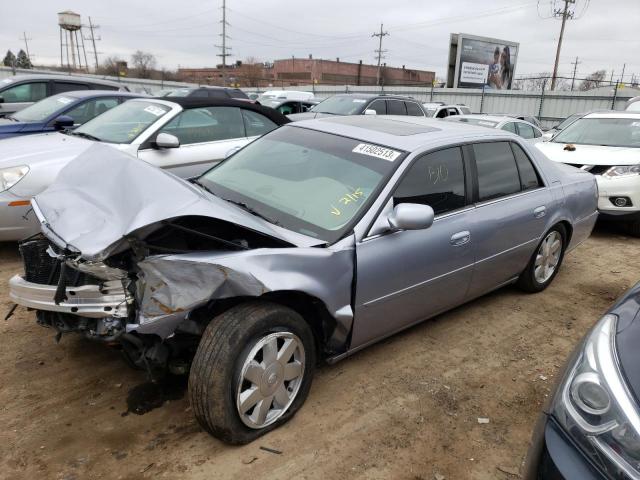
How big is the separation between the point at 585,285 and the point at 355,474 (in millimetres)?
3794

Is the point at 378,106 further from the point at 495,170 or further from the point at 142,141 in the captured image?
the point at 495,170

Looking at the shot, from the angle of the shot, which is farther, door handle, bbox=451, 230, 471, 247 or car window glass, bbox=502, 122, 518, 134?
car window glass, bbox=502, 122, 518, 134

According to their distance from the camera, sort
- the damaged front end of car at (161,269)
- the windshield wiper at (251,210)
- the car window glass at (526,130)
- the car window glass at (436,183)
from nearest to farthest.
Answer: the damaged front end of car at (161,269), the windshield wiper at (251,210), the car window glass at (436,183), the car window glass at (526,130)

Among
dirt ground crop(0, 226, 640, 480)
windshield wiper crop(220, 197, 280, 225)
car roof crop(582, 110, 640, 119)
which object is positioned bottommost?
dirt ground crop(0, 226, 640, 480)

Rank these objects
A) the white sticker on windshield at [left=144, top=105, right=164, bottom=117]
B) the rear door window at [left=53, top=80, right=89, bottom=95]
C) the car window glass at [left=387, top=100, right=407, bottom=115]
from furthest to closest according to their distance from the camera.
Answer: the car window glass at [left=387, top=100, right=407, bottom=115]
the rear door window at [left=53, top=80, right=89, bottom=95]
the white sticker on windshield at [left=144, top=105, right=164, bottom=117]

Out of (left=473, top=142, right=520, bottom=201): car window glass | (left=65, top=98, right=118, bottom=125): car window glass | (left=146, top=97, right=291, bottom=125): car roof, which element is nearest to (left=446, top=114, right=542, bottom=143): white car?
(left=146, top=97, right=291, bottom=125): car roof

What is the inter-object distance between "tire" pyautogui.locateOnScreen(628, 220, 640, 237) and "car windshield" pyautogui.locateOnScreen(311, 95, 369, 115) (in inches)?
234

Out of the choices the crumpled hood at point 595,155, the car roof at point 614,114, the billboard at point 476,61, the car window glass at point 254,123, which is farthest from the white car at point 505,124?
the billboard at point 476,61

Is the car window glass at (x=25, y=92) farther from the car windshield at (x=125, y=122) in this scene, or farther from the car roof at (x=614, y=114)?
the car roof at (x=614, y=114)

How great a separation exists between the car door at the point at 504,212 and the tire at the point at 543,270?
164 millimetres

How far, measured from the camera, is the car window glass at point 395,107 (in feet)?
37.5

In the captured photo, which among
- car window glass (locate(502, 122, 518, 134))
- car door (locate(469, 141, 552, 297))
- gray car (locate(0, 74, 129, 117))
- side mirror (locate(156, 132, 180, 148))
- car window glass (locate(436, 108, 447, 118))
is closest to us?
car door (locate(469, 141, 552, 297))

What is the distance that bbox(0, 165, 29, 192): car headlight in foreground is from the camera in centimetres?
439

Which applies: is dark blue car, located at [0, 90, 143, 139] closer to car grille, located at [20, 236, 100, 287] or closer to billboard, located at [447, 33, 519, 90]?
car grille, located at [20, 236, 100, 287]
